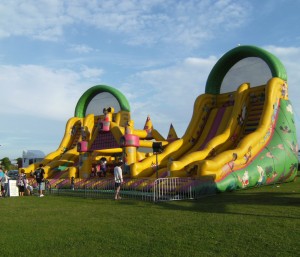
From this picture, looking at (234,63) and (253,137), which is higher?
(234,63)

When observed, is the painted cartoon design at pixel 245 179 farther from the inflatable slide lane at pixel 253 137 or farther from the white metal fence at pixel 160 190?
the white metal fence at pixel 160 190

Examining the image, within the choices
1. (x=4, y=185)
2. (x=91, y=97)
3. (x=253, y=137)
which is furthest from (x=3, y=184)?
(x=91, y=97)

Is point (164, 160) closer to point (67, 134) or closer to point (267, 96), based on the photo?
point (267, 96)

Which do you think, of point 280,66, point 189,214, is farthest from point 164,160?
point 189,214

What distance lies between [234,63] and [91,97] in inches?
529

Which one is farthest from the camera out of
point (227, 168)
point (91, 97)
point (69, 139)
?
point (91, 97)

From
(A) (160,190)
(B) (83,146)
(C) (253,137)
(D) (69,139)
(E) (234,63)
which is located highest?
(E) (234,63)

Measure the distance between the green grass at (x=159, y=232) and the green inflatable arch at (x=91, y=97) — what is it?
1868 centimetres

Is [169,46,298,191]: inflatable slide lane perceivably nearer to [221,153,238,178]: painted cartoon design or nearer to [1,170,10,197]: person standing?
[221,153,238,178]: painted cartoon design

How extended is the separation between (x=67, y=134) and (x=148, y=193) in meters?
17.2

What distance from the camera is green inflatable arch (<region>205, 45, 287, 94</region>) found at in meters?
18.8

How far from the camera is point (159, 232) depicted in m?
6.66

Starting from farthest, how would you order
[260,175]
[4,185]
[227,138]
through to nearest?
[4,185] → [227,138] → [260,175]

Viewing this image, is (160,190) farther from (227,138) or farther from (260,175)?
(227,138)
